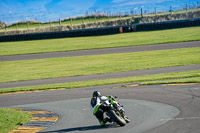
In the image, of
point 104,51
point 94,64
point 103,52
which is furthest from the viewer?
point 104,51

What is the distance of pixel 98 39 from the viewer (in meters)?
53.1

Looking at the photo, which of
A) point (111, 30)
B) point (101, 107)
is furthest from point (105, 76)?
point (111, 30)

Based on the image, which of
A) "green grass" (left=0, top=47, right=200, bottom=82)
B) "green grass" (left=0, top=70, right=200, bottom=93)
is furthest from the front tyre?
"green grass" (left=0, top=47, right=200, bottom=82)

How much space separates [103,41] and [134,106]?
35.3 metres

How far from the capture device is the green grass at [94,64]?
29.5 m

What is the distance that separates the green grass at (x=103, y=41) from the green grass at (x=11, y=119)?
30.1 meters

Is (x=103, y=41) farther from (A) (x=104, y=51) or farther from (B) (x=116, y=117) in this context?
(B) (x=116, y=117)

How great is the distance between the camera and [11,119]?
47.8ft

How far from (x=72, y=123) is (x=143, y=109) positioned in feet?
9.27

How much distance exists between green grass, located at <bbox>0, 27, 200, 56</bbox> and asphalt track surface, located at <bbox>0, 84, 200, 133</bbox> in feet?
81.1

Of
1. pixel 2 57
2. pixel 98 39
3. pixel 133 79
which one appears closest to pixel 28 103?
pixel 133 79

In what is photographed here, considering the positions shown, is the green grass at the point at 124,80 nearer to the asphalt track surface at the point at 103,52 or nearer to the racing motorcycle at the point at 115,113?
the asphalt track surface at the point at 103,52

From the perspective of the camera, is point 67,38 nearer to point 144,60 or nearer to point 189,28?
point 189,28

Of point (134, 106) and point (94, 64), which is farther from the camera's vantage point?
Result: point (94, 64)
